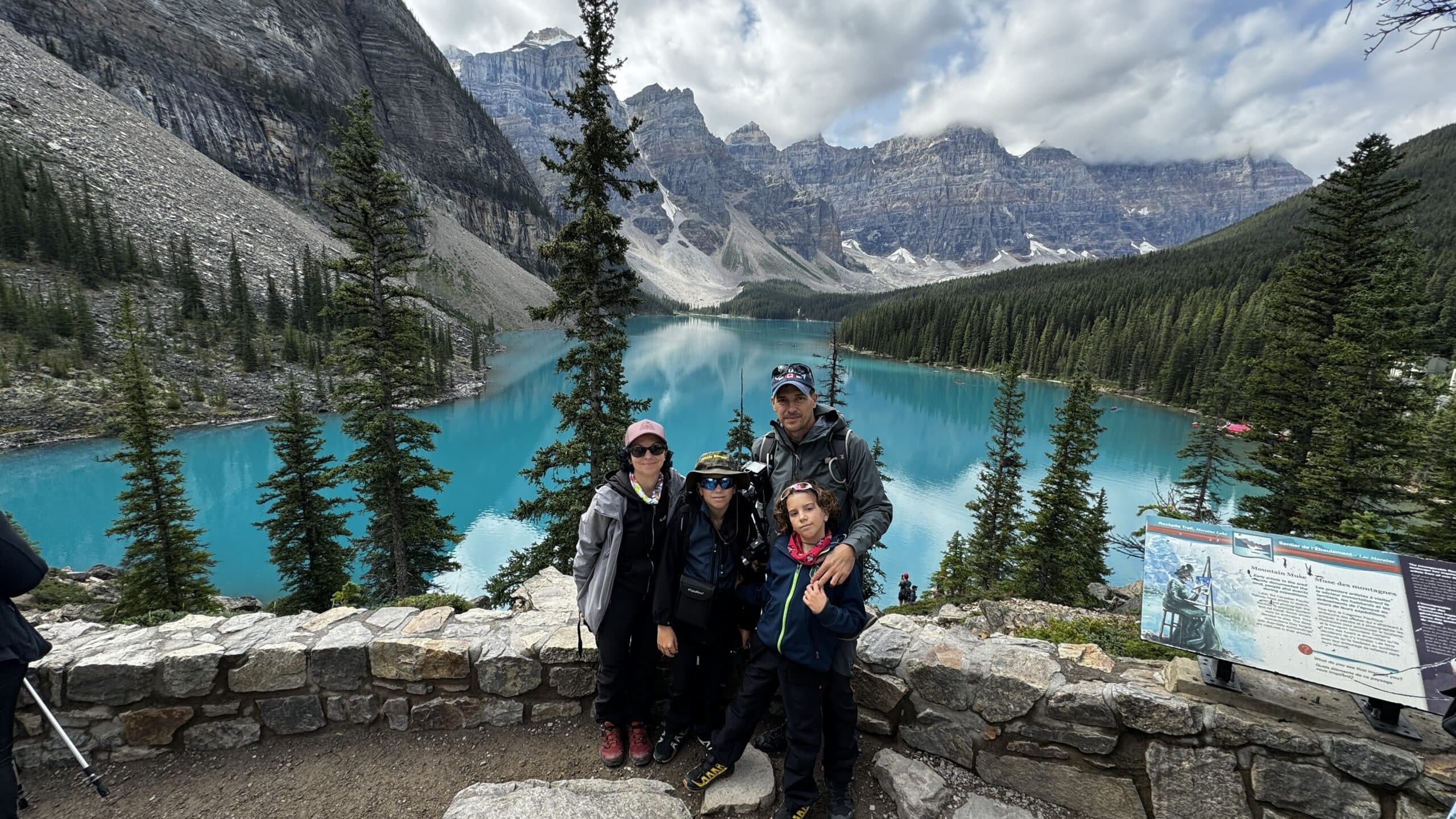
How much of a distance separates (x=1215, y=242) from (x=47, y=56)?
624ft

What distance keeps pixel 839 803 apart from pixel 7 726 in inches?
194

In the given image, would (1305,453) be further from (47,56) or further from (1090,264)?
(1090,264)

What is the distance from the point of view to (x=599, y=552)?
12.0 ft

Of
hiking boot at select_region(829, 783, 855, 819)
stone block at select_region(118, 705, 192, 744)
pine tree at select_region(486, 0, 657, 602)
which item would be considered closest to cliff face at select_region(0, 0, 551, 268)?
pine tree at select_region(486, 0, 657, 602)

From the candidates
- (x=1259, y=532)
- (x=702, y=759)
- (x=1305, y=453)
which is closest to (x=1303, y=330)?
(x=1305, y=453)

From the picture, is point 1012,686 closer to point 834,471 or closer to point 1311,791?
point 1311,791

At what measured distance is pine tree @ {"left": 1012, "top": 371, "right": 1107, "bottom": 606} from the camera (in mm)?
15273

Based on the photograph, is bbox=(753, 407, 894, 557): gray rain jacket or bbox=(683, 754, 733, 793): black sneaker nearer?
bbox=(753, 407, 894, 557): gray rain jacket

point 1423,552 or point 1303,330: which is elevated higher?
point 1303,330

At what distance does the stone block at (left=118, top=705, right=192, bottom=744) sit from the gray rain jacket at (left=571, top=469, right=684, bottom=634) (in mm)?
3296

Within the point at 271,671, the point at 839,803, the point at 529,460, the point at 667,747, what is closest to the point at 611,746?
the point at 667,747

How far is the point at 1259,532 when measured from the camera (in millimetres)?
3115

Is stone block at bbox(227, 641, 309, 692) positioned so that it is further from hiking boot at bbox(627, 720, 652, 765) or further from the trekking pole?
hiking boot at bbox(627, 720, 652, 765)

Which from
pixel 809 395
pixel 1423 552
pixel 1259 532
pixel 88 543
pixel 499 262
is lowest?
pixel 88 543
